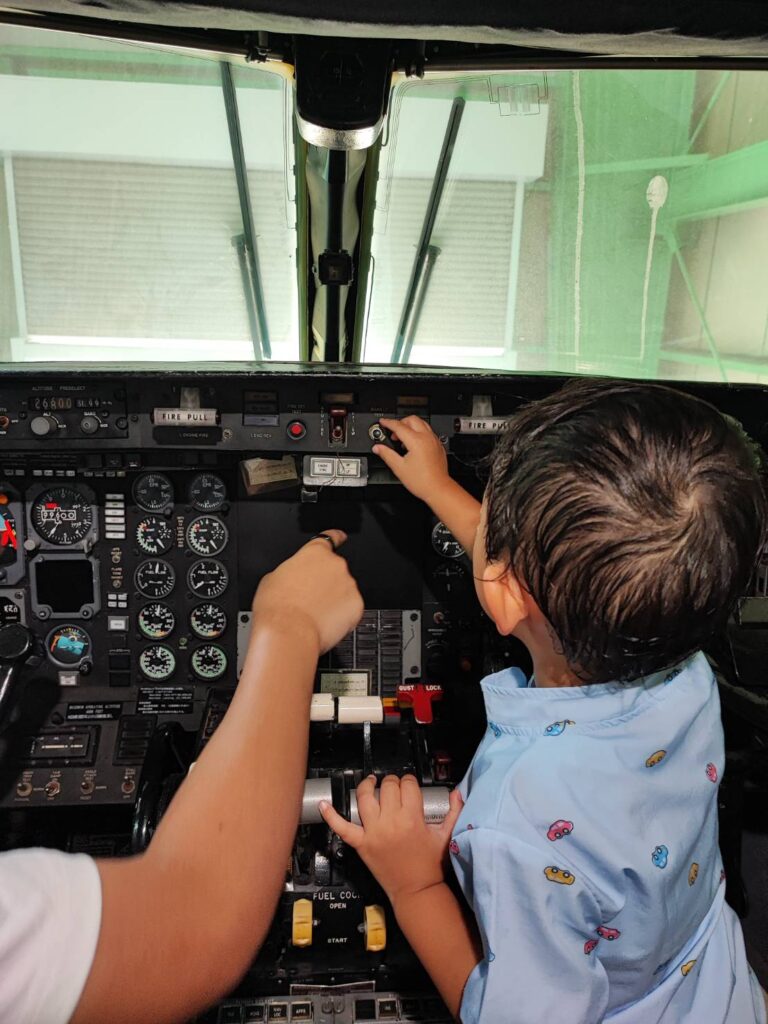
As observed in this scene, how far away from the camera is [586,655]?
3.18 ft

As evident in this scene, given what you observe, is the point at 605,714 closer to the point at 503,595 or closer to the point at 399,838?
the point at 503,595

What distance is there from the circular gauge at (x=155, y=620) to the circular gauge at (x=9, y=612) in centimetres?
39

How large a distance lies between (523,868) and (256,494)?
5.11 feet

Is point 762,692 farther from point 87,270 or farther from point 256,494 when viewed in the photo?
point 87,270

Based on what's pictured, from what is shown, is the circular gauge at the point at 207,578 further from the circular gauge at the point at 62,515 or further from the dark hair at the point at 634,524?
the dark hair at the point at 634,524

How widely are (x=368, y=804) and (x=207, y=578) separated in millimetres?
1128

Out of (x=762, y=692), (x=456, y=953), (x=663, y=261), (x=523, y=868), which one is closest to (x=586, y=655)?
(x=523, y=868)

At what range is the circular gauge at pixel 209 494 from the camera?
2254 mm

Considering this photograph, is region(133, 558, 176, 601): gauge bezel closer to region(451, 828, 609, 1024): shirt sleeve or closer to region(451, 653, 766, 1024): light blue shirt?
region(451, 653, 766, 1024): light blue shirt

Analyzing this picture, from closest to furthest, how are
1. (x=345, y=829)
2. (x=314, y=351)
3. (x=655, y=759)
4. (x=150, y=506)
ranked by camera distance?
(x=655, y=759), (x=345, y=829), (x=150, y=506), (x=314, y=351)

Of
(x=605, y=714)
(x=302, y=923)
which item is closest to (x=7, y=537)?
(x=302, y=923)

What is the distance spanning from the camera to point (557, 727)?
1.02 m

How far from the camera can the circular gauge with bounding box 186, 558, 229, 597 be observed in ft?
7.55

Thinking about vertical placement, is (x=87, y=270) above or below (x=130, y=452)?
above
